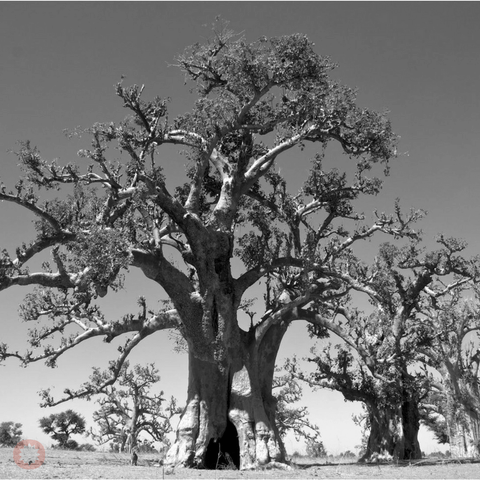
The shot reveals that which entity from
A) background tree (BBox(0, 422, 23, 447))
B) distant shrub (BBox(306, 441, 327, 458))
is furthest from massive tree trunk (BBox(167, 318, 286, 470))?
background tree (BBox(0, 422, 23, 447))

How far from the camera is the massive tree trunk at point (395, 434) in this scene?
21812 mm

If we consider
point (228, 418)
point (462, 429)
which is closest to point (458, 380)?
point (462, 429)

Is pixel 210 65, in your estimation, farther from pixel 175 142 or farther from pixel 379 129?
pixel 379 129

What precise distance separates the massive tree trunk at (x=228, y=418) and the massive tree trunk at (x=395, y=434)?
294 inches

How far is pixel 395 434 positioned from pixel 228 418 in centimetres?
926

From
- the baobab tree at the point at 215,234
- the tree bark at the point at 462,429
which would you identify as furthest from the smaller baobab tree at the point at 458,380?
the baobab tree at the point at 215,234

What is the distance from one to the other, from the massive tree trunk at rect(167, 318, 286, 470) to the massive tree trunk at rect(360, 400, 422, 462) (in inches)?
294

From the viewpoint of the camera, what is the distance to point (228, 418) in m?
16.1

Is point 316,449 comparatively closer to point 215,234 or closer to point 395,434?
point 395,434

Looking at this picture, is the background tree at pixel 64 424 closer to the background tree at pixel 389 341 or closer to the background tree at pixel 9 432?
the background tree at pixel 9 432

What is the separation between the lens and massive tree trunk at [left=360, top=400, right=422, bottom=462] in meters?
21.8

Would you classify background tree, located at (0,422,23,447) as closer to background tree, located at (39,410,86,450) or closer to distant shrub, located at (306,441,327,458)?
background tree, located at (39,410,86,450)

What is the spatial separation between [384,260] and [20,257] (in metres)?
13.3

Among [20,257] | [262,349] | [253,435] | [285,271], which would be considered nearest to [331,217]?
[285,271]
